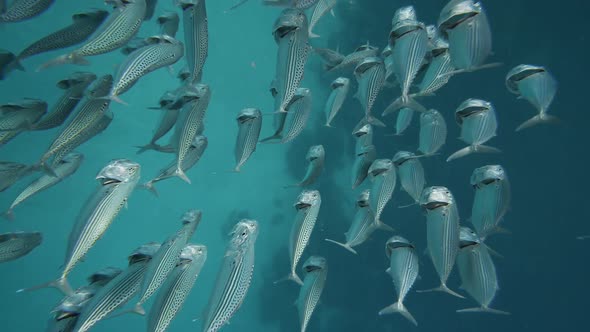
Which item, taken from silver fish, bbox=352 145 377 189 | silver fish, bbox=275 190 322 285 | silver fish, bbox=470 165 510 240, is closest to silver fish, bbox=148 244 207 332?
silver fish, bbox=275 190 322 285

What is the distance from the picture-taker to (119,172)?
2564mm

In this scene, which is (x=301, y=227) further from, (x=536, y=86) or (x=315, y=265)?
(x=536, y=86)

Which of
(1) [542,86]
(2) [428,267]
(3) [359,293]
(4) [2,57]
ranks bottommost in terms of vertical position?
(3) [359,293]

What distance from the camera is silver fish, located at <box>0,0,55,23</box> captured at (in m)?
2.83

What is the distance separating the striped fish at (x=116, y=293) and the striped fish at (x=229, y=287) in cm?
64

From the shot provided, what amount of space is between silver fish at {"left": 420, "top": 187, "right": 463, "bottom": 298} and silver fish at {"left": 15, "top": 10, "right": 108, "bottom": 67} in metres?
3.07

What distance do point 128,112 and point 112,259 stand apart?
7.67 m

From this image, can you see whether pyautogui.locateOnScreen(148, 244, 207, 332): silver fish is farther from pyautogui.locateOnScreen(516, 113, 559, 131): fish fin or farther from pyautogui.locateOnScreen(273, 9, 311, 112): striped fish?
pyautogui.locateOnScreen(516, 113, 559, 131): fish fin

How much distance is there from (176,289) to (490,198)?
107 inches

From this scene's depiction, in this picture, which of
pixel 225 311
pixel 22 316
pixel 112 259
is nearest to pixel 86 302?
pixel 225 311

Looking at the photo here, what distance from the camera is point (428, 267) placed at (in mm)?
10023

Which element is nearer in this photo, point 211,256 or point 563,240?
point 563,240

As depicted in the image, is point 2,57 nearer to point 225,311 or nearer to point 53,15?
point 225,311

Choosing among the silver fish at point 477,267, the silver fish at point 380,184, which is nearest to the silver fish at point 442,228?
the silver fish at point 477,267
